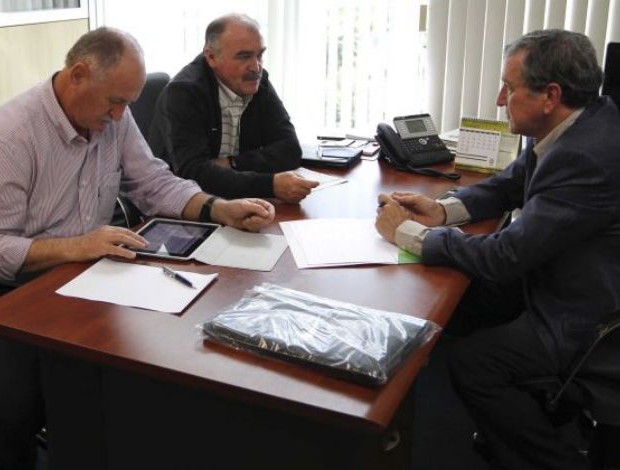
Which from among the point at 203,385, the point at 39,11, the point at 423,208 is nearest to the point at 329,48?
the point at 39,11

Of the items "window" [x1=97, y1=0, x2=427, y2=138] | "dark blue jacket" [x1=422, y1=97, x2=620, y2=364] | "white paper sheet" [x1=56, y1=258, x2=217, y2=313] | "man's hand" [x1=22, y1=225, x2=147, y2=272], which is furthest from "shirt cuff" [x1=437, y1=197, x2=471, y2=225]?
"window" [x1=97, y1=0, x2=427, y2=138]

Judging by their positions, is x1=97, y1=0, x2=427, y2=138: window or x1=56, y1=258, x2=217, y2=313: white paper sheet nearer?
x1=56, y1=258, x2=217, y2=313: white paper sheet

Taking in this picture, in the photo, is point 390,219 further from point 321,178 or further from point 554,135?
point 321,178

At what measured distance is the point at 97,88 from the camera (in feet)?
5.60

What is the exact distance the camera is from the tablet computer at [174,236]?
5.45 ft

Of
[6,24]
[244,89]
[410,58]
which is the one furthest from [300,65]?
[6,24]

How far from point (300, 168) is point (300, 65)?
105 centimetres

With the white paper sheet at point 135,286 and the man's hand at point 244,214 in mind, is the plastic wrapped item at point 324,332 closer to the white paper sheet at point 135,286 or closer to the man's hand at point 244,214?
the white paper sheet at point 135,286

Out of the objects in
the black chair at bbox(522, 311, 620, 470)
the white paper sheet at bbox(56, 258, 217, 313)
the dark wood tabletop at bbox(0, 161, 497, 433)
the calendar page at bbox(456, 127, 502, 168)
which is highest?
the calendar page at bbox(456, 127, 502, 168)

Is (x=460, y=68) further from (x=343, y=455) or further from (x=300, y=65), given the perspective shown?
(x=343, y=455)

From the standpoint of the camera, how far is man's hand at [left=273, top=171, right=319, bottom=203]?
2062 millimetres

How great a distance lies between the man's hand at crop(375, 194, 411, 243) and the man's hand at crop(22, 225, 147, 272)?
61 cm

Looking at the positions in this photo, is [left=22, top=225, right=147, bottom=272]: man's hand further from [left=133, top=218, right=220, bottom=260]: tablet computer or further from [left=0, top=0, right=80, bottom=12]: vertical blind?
[left=0, top=0, right=80, bottom=12]: vertical blind

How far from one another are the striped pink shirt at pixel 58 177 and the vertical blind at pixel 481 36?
155 centimetres
